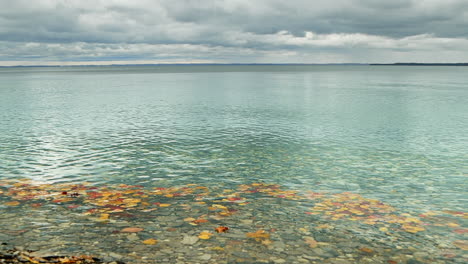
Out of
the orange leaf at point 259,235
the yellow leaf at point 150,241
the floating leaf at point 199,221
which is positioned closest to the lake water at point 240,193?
the orange leaf at point 259,235

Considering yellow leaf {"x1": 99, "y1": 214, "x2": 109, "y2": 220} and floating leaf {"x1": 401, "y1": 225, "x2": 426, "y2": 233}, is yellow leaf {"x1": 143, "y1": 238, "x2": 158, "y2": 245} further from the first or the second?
floating leaf {"x1": 401, "y1": 225, "x2": 426, "y2": 233}

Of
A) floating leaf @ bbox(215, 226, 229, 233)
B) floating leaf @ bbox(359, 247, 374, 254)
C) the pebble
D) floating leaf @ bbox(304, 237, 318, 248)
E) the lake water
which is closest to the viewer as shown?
floating leaf @ bbox(359, 247, 374, 254)

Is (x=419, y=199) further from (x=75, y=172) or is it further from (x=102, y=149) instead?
(x=102, y=149)

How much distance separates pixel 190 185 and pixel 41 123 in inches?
1361

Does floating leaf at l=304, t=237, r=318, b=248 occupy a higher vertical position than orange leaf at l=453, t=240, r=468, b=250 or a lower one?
higher

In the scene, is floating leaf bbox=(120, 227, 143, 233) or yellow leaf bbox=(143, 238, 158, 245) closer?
yellow leaf bbox=(143, 238, 158, 245)

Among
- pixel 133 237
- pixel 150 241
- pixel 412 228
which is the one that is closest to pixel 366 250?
pixel 412 228

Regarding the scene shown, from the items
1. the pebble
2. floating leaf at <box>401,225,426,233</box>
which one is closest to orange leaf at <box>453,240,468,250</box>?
floating leaf at <box>401,225,426,233</box>

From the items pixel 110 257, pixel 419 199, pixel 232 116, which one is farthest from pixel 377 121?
pixel 110 257

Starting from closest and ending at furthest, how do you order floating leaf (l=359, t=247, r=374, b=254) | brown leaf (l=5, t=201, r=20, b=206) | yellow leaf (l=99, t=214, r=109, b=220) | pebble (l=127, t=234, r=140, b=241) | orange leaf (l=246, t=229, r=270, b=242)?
floating leaf (l=359, t=247, r=374, b=254) → pebble (l=127, t=234, r=140, b=241) → orange leaf (l=246, t=229, r=270, b=242) → yellow leaf (l=99, t=214, r=109, b=220) → brown leaf (l=5, t=201, r=20, b=206)

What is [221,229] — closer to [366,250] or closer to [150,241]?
[150,241]

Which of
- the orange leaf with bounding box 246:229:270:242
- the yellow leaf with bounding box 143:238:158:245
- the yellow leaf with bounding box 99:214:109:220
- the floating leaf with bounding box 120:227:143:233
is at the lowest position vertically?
the orange leaf with bounding box 246:229:270:242

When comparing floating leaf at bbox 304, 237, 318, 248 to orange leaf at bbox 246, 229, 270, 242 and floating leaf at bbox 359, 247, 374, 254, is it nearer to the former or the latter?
orange leaf at bbox 246, 229, 270, 242

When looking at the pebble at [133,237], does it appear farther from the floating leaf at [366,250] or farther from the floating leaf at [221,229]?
the floating leaf at [366,250]
